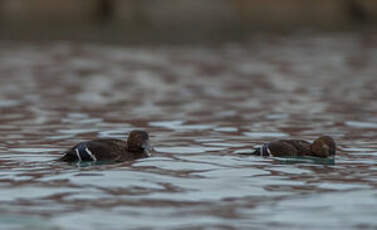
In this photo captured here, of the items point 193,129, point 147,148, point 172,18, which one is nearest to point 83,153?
point 147,148

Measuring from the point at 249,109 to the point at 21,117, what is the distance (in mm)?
3609

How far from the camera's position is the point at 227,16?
2806 centimetres

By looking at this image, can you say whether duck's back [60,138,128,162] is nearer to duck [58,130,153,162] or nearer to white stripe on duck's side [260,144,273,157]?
duck [58,130,153,162]

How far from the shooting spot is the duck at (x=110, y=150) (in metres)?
10.3

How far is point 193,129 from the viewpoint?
13703 millimetres

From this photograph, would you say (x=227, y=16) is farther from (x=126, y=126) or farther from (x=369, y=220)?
(x=369, y=220)

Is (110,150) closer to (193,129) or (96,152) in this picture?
(96,152)

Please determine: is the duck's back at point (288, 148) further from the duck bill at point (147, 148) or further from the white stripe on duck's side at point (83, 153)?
the white stripe on duck's side at point (83, 153)

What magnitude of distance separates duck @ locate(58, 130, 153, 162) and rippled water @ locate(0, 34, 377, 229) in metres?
0.17

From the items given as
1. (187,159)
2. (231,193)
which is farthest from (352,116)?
(231,193)

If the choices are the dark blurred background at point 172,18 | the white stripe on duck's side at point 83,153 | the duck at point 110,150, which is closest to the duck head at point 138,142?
the duck at point 110,150

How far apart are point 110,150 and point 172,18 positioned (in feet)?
56.2

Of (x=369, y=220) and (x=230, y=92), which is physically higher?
(x=230, y=92)

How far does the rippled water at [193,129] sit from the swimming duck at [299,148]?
7.1 inches
